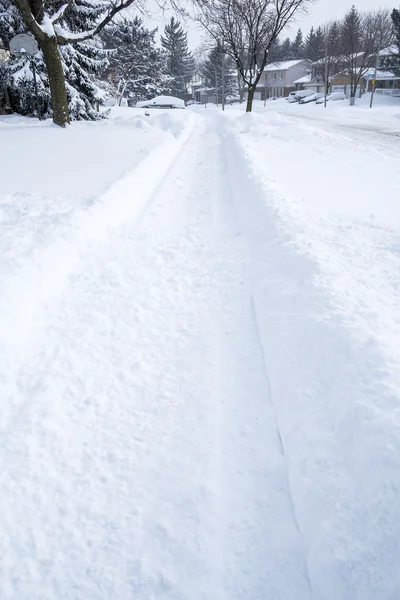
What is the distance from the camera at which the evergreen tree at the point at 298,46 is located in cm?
9809

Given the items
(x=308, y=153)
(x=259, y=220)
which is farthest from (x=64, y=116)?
(x=259, y=220)

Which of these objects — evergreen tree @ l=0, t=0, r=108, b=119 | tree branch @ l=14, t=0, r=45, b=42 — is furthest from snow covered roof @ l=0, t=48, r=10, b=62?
tree branch @ l=14, t=0, r=45, b=42

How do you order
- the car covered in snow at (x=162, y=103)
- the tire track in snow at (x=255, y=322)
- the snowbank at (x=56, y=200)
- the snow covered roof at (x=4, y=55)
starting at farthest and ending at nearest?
1. the car covered in snow at (x=162, y=103)
2. the snow covered roof at (x=4, y=55)
3. the snowbank at (x=56, y=200)
4. the tire track in snow at (x=255, y=322)

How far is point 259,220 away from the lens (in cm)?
608

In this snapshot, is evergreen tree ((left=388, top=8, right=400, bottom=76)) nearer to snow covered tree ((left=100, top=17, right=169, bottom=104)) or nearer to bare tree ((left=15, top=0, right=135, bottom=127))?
snow covered tree ((left=100, top=17, right=169, bottom=104))

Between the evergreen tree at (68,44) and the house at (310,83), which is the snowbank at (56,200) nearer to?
the evergreen tree at (68,44)

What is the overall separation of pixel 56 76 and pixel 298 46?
109657mm

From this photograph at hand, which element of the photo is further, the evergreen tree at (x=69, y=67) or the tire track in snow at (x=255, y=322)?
the evergreen tree at (x=69, y=67)

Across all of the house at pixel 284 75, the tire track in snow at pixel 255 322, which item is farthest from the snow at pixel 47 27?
the house at pixel 284 75

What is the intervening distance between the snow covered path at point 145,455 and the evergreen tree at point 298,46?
115 m

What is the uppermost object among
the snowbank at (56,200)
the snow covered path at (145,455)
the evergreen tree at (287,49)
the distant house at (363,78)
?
the evergreen tree at (287,49)

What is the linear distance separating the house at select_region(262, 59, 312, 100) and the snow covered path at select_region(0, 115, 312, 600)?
84.5 metres

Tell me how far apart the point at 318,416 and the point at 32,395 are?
2.11m

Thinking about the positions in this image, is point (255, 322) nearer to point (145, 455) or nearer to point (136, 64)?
point (145, 455)
